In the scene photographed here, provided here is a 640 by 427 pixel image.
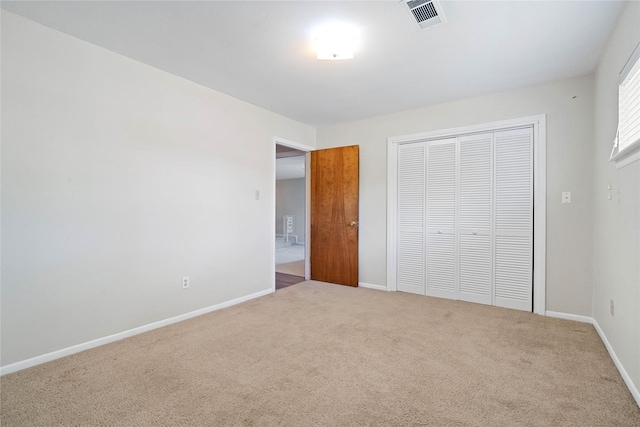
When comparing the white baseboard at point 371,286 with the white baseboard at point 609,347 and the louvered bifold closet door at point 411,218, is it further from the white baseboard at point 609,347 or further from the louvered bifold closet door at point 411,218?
the white baseboard at point 609,347

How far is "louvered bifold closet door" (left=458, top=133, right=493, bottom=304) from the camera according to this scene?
346 cm

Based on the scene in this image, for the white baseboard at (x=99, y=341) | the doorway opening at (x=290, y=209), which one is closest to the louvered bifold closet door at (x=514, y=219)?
the white baseboard at (x=99, y=341)

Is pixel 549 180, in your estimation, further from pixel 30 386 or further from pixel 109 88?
pixel 30 386

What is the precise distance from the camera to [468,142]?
359cm

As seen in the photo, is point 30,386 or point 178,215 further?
point 178,215

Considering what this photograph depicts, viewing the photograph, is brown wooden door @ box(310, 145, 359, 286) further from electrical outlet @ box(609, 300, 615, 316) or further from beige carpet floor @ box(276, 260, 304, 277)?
electrical outlet @ box(609, 300, 615, 316)

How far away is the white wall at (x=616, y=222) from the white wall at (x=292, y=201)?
8437 mm

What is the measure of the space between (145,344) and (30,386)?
0.69 m

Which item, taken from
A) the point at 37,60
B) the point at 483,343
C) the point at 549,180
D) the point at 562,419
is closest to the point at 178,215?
the point at 37,60

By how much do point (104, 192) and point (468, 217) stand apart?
12.2 ft

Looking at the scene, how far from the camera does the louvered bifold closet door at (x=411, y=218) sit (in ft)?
12.9

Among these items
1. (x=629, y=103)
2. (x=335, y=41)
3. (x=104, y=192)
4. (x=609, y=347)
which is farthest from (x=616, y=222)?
(x=104, y=192)

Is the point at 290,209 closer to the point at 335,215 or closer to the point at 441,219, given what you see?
the point at 335,215

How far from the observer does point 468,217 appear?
3594 mm
